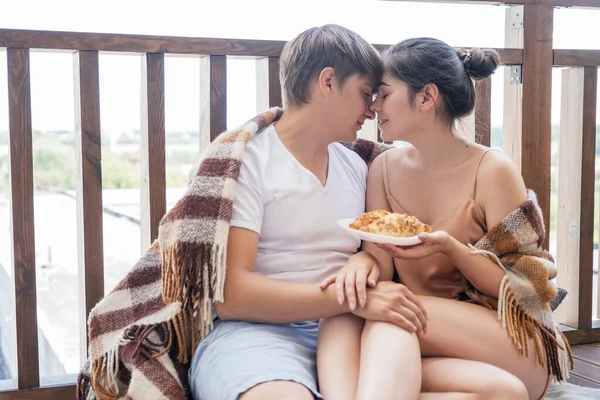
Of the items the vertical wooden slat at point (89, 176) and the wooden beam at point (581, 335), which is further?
the wooden beam at point (581, 335)

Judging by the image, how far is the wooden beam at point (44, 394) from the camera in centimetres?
193

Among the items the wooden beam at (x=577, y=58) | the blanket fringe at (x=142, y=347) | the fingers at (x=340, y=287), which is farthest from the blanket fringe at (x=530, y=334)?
the wooden beam at (x=577, y=58)

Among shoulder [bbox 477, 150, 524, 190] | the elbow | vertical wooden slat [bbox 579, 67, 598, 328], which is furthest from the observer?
vertical wooden slat [bbox 579, 67, 598, 328]

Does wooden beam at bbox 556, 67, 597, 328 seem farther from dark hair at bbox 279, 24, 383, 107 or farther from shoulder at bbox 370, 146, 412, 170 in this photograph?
dark hair at bbox 279, 24, 383, 107

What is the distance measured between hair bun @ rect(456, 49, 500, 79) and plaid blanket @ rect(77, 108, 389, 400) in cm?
53

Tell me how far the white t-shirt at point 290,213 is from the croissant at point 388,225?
0.57 ft

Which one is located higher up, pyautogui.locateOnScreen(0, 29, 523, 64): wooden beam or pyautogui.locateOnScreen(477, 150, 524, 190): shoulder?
pyautogui.locateOnScreen(0, 29, 523, 64): wooden beam

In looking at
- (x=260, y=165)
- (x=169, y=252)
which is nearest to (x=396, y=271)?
(x=260, y=165)

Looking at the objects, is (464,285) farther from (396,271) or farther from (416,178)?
(416,178)

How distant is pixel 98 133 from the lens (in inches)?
74.8

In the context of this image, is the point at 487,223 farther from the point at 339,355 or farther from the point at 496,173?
the point at 339,355

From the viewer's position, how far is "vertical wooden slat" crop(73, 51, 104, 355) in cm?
188

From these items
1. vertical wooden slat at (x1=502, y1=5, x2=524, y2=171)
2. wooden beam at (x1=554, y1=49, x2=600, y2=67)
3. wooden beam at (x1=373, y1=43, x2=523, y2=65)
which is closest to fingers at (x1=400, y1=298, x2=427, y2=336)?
vertical wooden slat at (x1=502, y1=5, x2=524, y2=171)

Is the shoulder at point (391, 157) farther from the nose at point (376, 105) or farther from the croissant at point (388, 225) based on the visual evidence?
the croissant at point (388, 225)
